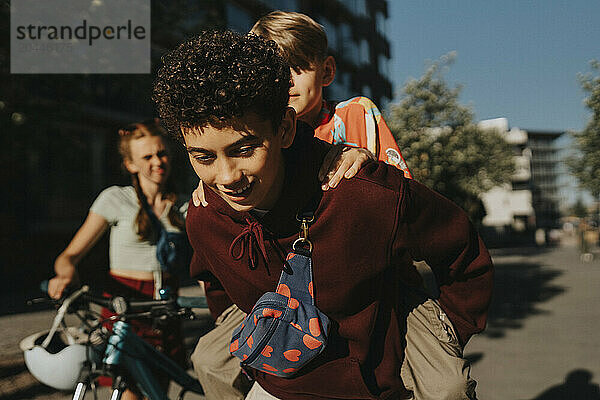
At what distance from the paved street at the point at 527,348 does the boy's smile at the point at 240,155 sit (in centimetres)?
470

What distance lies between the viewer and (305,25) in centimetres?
176

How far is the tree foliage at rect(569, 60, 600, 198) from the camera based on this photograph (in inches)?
489

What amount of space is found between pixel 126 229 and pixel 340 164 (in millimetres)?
1970

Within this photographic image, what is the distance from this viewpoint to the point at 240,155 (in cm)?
125

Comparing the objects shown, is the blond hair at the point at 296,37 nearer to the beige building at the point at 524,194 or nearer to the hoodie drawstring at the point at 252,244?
the hoodie drawstring at the point at 252,244

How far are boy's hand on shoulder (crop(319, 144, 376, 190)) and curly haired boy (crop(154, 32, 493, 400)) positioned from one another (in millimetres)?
21

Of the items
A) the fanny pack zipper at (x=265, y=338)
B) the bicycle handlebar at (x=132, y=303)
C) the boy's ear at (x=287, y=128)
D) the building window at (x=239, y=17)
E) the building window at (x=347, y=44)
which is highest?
the building window at (x=347, y=44)

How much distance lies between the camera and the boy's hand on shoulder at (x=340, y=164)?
1354 mm

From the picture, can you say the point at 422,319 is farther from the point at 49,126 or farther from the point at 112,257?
the point at 49,126

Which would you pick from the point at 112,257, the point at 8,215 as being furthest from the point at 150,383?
the point at 8,215

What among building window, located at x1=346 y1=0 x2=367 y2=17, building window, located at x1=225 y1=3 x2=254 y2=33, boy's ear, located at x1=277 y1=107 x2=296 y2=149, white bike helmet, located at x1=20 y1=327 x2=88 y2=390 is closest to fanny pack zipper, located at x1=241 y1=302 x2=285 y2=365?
boy's ear, located at x1=277 y1=107 x2=296 y2=149

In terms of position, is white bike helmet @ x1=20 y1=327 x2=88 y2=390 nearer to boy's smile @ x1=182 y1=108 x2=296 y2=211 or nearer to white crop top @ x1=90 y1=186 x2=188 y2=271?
white crop top @ x1=90 y1=186 x2=188 y2=271

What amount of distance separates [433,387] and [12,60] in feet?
21.0

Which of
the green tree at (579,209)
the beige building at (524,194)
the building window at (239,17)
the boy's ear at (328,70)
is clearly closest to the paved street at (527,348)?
the boy's ear at (328,70)
